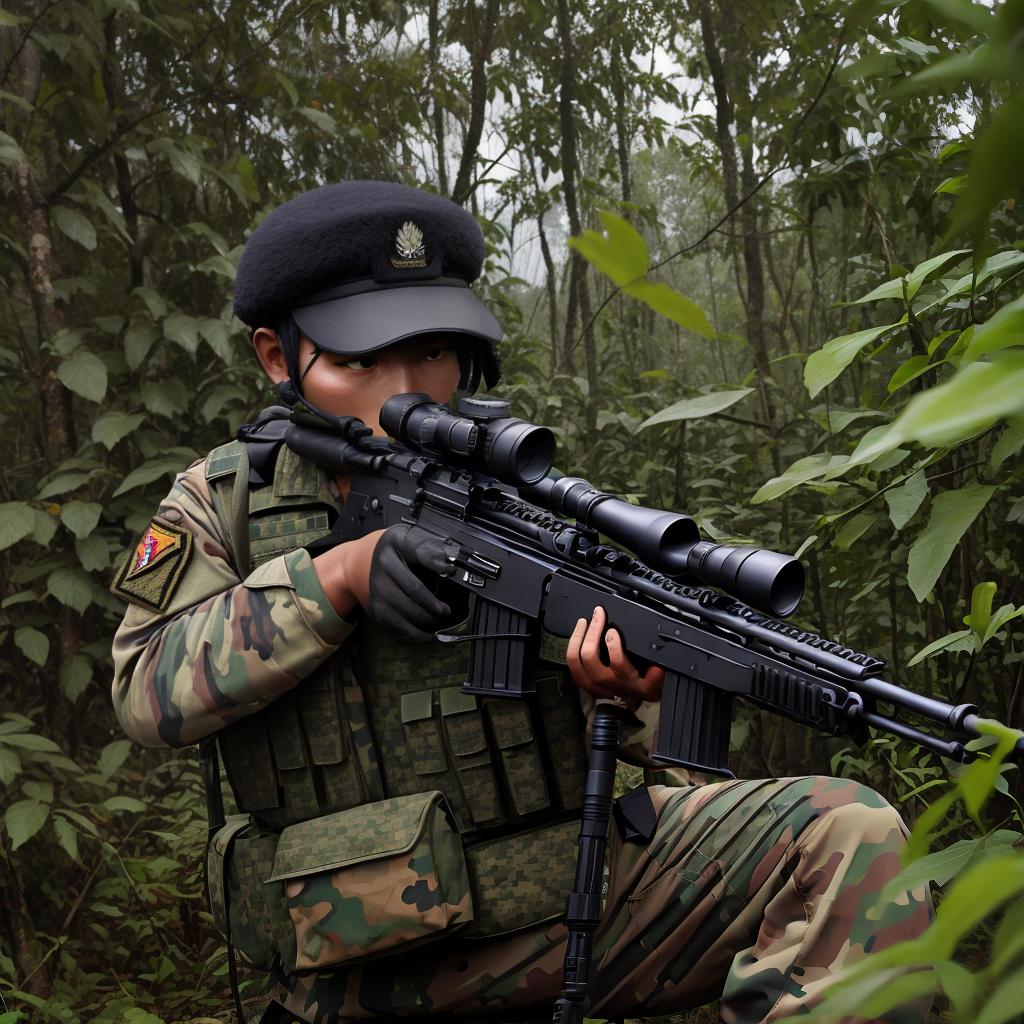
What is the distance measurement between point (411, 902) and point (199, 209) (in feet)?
8.58

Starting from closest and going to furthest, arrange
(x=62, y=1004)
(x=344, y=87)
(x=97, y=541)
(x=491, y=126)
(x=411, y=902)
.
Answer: (x=411, y=902) < (x=62, y=1004) < (x=97, y=541) < (x=344, y=87) < (x=491, y=126)

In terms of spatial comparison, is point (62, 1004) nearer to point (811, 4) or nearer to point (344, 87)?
point (344, 87)

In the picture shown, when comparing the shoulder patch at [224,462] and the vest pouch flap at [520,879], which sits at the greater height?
the shoulder patch at [224,462]

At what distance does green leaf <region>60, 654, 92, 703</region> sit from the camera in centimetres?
311

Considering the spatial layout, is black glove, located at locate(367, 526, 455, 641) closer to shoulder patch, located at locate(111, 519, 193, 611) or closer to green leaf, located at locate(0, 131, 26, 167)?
shoulder patch, located at locate(111, 519, 193, 611)

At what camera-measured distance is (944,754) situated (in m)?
1.16

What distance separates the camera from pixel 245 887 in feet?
6.66

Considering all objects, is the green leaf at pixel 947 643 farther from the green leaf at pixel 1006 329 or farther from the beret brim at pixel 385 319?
the green leaf at pixel 1006 329

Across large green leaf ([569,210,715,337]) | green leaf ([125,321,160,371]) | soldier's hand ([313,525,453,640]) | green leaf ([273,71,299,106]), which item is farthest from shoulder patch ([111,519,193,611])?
green leaf ([273,71,299,106])

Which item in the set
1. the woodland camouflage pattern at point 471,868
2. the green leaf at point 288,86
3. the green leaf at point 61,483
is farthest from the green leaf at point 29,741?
the green leaf at point 288,86

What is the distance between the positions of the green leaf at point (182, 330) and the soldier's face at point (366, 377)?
113 centimetres

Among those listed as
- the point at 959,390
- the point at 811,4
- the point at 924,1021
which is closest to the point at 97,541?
the point at 924,1021

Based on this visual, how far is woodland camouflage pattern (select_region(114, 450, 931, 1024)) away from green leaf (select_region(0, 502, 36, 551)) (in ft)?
3.36

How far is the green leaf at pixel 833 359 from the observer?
1417 millimetres
